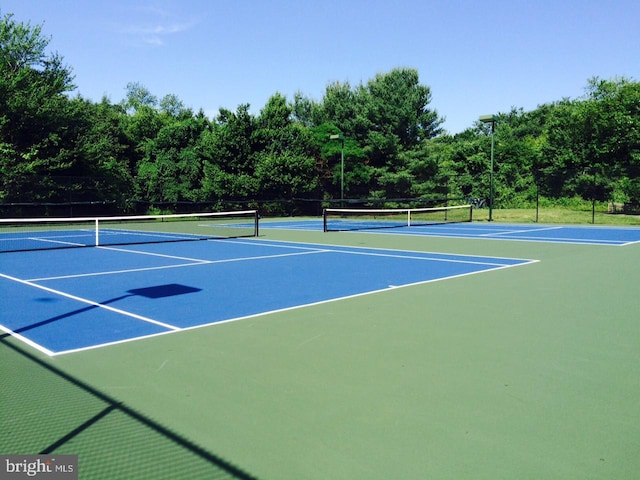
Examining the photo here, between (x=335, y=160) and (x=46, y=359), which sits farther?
(x=335, y=160)

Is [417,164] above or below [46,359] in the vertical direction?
above

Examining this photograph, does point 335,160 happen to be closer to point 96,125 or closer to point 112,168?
point 112,168

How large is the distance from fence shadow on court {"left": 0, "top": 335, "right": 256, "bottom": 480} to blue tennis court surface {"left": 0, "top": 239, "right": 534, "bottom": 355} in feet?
4.23

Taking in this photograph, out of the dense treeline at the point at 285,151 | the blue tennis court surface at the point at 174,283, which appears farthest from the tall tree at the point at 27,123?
the blue tennis court surface at the point at 174,283

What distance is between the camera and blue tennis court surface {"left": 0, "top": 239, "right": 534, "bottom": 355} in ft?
21.2

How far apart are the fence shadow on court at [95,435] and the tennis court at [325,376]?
0.04 ft

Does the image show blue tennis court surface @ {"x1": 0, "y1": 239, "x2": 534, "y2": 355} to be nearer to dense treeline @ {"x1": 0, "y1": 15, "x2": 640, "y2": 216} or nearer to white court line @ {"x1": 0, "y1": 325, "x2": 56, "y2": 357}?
white court line @ {"x1": 0, "y1": 325, "x2": 56, "y2": 357}

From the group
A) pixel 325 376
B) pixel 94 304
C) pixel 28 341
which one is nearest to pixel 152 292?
pixel 94 304

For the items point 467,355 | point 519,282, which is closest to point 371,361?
point 467,355

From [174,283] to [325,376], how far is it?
562cm

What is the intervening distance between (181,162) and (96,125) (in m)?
9.31

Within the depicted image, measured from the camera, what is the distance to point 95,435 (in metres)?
3.40

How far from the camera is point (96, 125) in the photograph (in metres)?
43.3

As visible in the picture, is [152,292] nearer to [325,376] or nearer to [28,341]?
[28,341]
